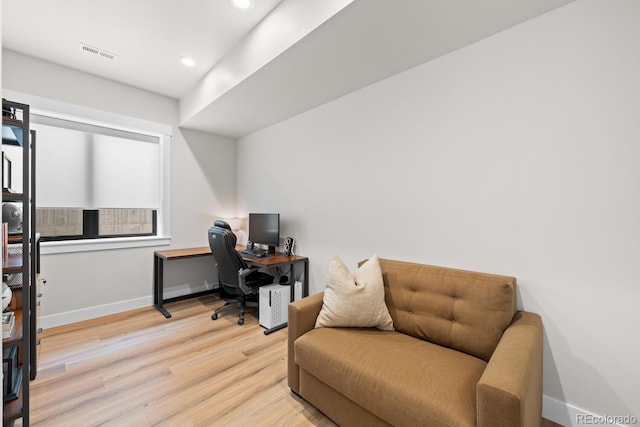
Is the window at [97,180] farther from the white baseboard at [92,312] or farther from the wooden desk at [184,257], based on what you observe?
the white baseboard at [92,312]

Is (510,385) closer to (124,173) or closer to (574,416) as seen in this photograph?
(574,416)

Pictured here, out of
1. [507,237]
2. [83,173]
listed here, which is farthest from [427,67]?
[83,173]

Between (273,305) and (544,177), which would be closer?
(544,177)

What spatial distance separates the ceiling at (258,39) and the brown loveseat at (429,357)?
1562mm

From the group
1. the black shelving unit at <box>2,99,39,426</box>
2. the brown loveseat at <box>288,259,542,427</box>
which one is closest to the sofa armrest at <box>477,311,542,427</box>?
the brown loveseat at <box>288,259,542,427</box>

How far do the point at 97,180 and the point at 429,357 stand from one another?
366cm

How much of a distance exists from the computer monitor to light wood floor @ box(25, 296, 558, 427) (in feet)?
2.96

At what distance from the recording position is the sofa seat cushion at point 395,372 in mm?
1179

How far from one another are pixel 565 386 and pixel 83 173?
14.7 ft

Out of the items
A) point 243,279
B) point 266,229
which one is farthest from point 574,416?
point 266,229

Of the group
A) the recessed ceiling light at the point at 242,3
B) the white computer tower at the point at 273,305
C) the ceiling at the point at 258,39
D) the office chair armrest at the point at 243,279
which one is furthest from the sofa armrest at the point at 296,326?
the recessed ceiling light at the point at 242,3

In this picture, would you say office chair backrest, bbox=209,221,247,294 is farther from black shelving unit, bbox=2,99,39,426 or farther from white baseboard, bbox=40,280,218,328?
black shelving unit, bbox=2,99,39,426

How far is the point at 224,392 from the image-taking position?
1864 millimetres

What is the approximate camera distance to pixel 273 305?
9.15 feet
